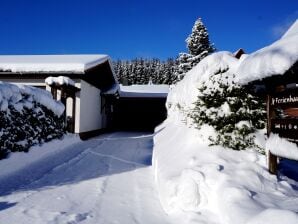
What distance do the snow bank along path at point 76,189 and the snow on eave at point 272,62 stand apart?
261 cm

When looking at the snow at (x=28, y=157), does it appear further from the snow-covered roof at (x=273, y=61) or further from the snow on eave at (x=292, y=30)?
the snow on eave at (x=292, y=30)

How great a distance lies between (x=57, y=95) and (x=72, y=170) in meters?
7.62

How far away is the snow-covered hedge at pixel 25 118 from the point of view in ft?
28.3

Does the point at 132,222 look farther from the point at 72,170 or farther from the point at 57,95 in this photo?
the point at 57,95

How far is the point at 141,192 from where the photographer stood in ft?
21.7

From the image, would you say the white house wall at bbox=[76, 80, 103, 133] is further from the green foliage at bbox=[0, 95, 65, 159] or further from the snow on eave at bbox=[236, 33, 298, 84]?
the snow on eave at bbox=[236, 33, 298, 84]

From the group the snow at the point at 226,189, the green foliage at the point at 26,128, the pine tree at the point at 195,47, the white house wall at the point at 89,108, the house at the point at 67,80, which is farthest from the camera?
the pine tree at the point at 195,47

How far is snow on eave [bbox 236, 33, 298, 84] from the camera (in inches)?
163

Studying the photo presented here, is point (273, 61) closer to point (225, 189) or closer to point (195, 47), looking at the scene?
point (225, 189)

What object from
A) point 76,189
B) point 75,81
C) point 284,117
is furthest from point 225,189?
point 75,81

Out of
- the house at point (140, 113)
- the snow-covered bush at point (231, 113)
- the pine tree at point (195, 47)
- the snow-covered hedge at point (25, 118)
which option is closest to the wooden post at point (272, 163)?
the snow-covered bush at point (231, 113)

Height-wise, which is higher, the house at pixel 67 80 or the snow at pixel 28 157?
the house at pixel 67 80

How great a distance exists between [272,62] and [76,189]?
4.54 metres

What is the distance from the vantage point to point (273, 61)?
437cm
